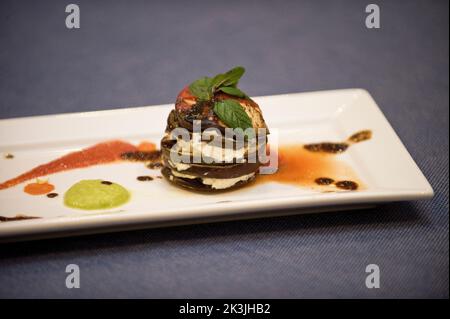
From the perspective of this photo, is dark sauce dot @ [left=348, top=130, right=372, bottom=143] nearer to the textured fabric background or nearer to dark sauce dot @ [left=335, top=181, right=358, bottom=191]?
the textured fabric background

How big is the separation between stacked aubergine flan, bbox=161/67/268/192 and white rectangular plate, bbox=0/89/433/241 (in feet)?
0.29

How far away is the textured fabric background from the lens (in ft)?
8.19

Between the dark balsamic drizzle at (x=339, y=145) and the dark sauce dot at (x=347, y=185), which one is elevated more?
the dark balsamic drizzle at (x=339, y=145)

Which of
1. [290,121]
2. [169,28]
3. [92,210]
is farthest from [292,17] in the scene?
[92,210]

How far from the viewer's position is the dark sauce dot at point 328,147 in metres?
3.44

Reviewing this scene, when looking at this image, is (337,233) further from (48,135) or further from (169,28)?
(169,28)

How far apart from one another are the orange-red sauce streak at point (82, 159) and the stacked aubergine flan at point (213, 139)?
441mm

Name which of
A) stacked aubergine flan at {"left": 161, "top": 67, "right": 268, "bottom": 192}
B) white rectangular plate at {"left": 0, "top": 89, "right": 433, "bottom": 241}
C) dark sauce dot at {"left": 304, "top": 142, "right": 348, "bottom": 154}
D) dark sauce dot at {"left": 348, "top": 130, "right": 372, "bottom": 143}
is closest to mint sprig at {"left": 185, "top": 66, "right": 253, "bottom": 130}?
stacked aubergine flan at {"left": 161, "top": 67, "right": 268, "bottom": 192}

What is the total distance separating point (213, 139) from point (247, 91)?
5.03 ft

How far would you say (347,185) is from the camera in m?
3.07

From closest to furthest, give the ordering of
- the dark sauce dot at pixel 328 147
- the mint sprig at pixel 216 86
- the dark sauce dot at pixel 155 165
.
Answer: the mint sprig at pixel 216 86 → the dark sauce dot at pixel 155 165 → the dark sauce dot at pixel 328 147

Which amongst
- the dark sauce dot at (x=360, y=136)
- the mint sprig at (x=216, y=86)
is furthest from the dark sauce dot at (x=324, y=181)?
the mint sprig at (x=216, y=86)

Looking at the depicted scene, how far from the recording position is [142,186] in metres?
3.12

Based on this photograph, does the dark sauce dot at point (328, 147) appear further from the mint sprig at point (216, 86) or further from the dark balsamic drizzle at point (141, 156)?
the dark balsamic drizzle at point (141, 156)
